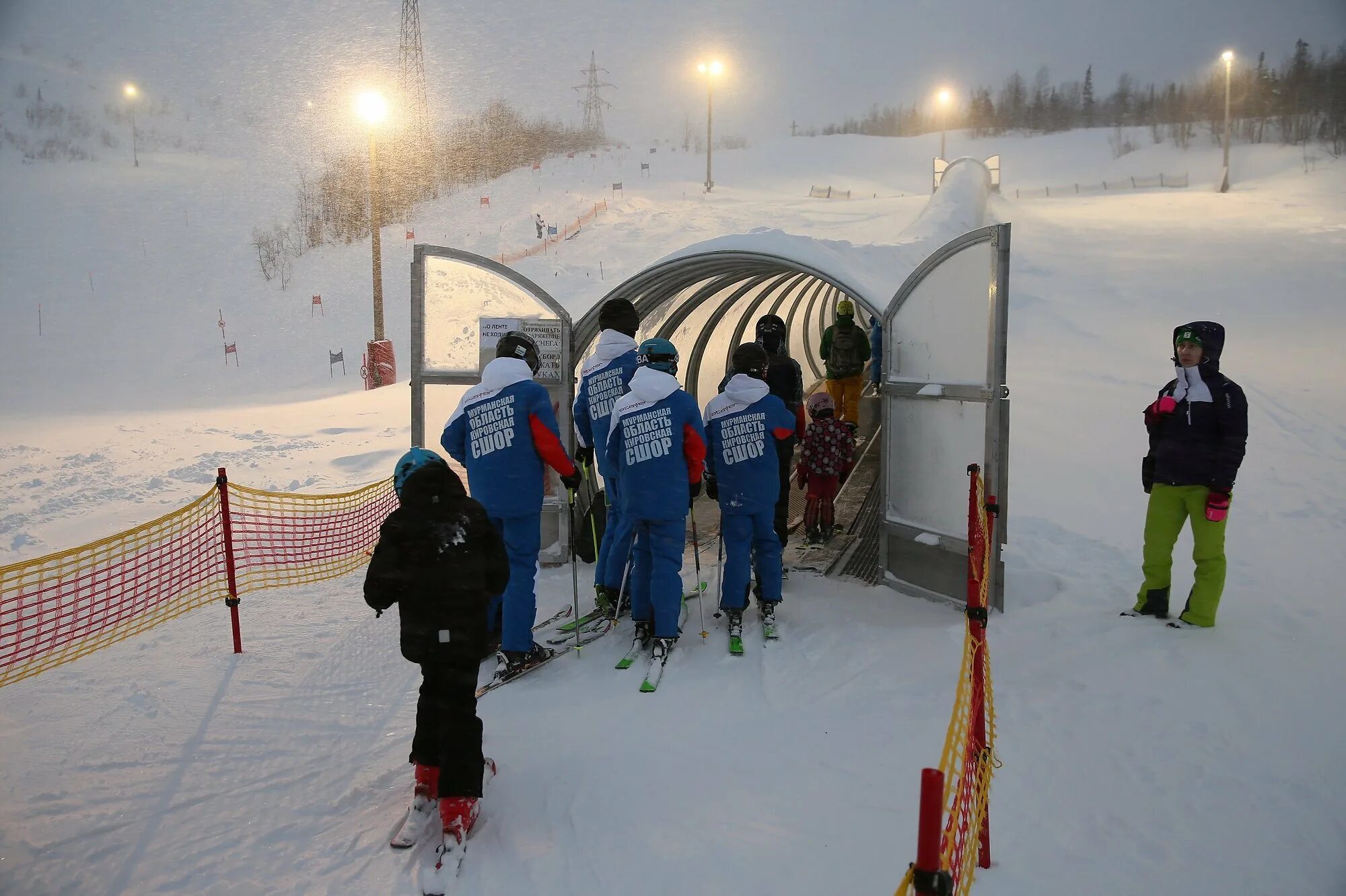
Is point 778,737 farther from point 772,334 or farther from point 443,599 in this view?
point 772,334

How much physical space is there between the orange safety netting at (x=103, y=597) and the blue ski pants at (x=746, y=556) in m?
3.20

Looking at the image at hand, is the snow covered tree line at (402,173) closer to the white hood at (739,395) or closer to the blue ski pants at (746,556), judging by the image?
the white hood at (739,395)

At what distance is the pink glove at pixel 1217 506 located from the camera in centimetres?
475

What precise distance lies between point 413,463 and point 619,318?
9.13 ft

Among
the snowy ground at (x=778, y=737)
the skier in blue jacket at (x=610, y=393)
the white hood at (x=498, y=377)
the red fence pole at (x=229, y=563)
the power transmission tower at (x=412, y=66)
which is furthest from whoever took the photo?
the power transmission tower at (x=412, y=66)

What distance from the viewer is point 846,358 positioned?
9.14 m

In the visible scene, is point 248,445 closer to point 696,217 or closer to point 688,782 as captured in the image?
point 688,782

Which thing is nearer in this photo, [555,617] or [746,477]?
[746,477]

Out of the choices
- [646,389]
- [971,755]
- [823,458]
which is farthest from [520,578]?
[823,458]

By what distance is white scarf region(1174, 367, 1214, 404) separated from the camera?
4.82 meters

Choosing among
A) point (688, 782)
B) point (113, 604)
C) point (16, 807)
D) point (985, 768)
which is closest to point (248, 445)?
A: point (113, 604)

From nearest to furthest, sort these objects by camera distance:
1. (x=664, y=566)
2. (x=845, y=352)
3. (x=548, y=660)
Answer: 1. (x=664, y=566)
2. (x=548, y=660)
3. (x=845, y=352)

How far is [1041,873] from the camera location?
2.98 metres

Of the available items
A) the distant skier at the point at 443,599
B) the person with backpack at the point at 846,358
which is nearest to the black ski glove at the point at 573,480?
the distant skier at the point at 443,599
